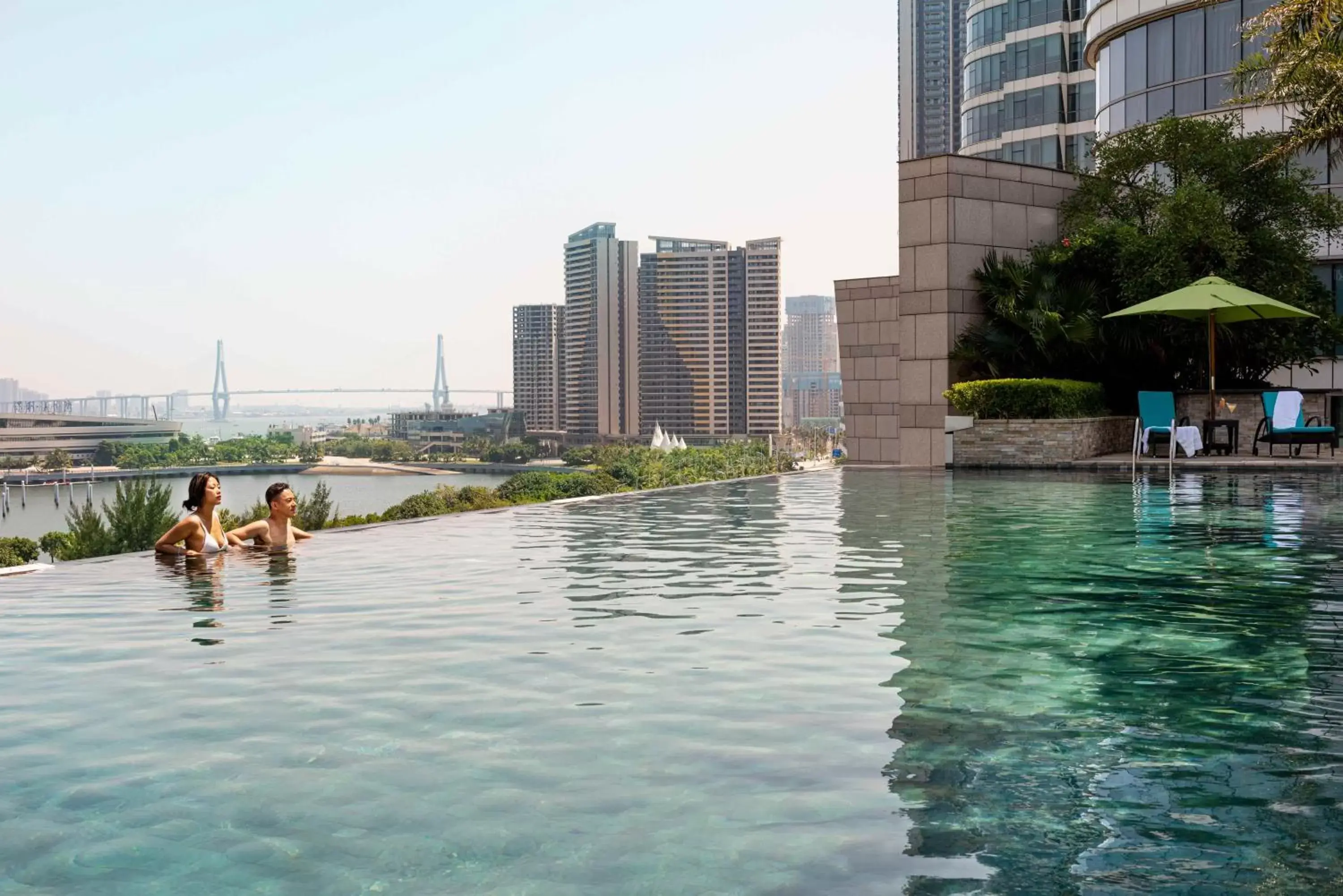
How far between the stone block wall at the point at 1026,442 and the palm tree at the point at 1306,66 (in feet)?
21.7

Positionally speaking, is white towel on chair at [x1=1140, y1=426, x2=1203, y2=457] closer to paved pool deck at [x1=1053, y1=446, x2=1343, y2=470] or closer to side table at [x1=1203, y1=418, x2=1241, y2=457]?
paved pool deck at [x1=1053, y1=446, x2=1343, y2=470]

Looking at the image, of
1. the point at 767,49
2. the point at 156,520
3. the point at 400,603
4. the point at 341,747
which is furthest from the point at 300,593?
the point at 767,49

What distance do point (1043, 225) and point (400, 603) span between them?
62.6ft

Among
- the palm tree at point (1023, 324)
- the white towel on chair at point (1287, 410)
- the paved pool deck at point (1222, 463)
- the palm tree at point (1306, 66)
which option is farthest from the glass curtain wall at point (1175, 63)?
the paved pool deck at point (1222, 463)

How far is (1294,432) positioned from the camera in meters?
20.3

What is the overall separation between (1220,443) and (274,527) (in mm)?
17105

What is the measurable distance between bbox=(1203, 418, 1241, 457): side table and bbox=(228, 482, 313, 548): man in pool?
1600 centimetres

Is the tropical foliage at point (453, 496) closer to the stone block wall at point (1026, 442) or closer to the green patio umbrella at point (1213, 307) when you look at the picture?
the stone block wall at point (1026, 442)

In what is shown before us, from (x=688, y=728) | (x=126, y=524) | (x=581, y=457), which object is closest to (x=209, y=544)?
(x=688, y=728)

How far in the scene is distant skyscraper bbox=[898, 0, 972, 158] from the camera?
16675 centimetres

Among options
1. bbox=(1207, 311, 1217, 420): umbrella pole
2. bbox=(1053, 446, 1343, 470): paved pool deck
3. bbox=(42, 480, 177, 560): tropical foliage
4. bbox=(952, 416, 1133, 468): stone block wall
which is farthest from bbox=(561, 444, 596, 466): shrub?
bbox=(1053, 446, 1343, 470): paved pool deck

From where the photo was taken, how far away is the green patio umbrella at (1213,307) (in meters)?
19.8

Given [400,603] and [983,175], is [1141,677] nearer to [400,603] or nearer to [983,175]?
[400,603]

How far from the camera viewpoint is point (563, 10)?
4806 cm
